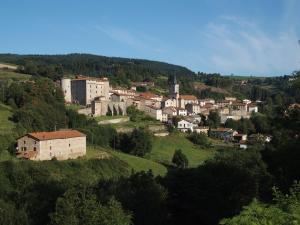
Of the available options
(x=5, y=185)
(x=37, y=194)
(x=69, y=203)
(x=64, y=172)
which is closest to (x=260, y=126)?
(x=64, y=172)

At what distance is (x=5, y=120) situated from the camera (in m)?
53.8

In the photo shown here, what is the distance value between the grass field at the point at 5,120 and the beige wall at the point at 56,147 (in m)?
3.26

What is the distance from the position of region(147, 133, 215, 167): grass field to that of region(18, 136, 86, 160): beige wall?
11.3 m

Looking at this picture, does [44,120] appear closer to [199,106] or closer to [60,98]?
[60,98]

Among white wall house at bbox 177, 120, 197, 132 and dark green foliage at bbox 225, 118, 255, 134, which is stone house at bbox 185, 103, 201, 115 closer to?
→ dark green foliage at bbox 225, 118, 255, 134

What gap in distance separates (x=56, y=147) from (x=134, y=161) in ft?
32.4

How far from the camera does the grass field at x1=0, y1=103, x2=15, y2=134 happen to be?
5000 cm

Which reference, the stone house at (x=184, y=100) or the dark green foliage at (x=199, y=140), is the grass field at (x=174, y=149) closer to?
the dark green foliage at (x=199, y=140)

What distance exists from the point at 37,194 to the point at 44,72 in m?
68.2

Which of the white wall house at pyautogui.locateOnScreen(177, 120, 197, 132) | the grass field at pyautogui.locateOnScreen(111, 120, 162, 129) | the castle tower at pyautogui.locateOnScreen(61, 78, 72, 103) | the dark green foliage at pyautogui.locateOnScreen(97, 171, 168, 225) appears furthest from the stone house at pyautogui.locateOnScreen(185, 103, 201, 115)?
the dark green foliage at pyautogui.locateOnScreen(97, 171, 168, 225)

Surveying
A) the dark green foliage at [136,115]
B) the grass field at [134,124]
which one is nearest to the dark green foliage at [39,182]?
the grass field at [134,124]

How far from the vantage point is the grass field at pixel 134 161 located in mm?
52125

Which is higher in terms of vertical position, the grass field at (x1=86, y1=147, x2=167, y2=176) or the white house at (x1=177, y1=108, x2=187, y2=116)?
the white house at (x1=177, y1=108, x2=187, y2=116)

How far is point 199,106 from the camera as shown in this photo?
105375mm
